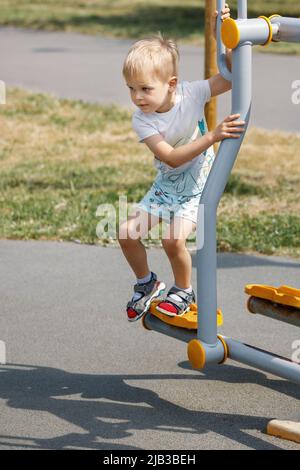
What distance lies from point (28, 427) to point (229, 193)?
385 centimetres

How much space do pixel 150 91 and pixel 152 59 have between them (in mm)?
119

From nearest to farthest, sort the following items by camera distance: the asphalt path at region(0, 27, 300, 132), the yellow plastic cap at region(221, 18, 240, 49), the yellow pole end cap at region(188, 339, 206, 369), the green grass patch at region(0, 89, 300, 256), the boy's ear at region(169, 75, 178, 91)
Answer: the yellow plastic cap at region(221, 18, 240, 49) < the yellow pole end cap at region(188, 339, 206, 369) < the boy's ear at region(169, 75, 178, 91) < the green grass patch at region(0, 89, 300, 256) < the asphalt path at region(0, 27, 300, 132)

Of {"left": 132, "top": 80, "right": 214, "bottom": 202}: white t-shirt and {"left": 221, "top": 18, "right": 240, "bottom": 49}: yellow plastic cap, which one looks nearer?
{"left": 221, "top": 18, "right": 240, "bottom": 49}: yellow plastic cap

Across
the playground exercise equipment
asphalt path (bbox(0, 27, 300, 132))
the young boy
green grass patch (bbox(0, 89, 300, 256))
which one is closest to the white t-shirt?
the young boy

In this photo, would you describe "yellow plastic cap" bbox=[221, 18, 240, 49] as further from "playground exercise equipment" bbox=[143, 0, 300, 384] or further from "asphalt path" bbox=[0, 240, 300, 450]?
"asphalt path" bbox=[0, 240, 300, 450]

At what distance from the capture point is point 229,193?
7453mm

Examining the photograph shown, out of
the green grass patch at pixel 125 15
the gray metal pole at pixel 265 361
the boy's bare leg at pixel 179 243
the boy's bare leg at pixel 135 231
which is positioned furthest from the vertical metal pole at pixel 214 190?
the green grass patch at pixel 125 15

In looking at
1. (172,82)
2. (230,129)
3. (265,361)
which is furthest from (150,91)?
(265,361)

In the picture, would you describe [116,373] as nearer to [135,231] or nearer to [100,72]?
[135,231]

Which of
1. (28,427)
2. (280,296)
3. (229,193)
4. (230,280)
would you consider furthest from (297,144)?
(28,427)

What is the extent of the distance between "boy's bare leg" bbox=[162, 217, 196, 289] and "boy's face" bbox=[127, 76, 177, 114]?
456mm

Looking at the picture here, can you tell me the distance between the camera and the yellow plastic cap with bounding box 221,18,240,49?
360 centimetres

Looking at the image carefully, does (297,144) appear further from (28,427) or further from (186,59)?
(28,427)

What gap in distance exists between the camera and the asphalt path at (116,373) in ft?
12.5
